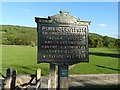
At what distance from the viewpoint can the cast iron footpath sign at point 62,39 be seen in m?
7.32

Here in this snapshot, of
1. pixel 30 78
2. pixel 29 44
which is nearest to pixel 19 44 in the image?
pixel 29 44

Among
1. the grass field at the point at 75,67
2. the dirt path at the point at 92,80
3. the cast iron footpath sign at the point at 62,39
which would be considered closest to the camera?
the cast iron footpath sign at the point at 62,39

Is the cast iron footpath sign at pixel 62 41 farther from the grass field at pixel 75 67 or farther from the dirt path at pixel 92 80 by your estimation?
the grass field at pixel 75 67

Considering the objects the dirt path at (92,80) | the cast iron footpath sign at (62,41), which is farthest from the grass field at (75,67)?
the cast iron footpath sign at (62,41)

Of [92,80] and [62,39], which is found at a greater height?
[62,39]

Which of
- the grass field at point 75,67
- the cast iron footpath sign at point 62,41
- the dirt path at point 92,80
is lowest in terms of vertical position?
the dirt path at point 92,80

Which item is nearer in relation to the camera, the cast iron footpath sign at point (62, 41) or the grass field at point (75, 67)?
the cast iron footpath sign at point (62, 41)

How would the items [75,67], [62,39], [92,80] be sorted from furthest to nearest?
[75,67], [92,80], [62,39]

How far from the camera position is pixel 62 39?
7375 millimetres

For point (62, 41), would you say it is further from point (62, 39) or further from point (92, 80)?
point (92, 80)

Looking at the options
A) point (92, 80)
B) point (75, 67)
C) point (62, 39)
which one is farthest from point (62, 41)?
point (75, 67)

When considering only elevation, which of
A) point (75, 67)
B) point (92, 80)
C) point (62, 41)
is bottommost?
point (92, 80)

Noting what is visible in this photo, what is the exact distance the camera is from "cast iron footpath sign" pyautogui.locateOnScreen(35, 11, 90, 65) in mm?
7320

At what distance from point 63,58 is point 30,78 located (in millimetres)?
1952
